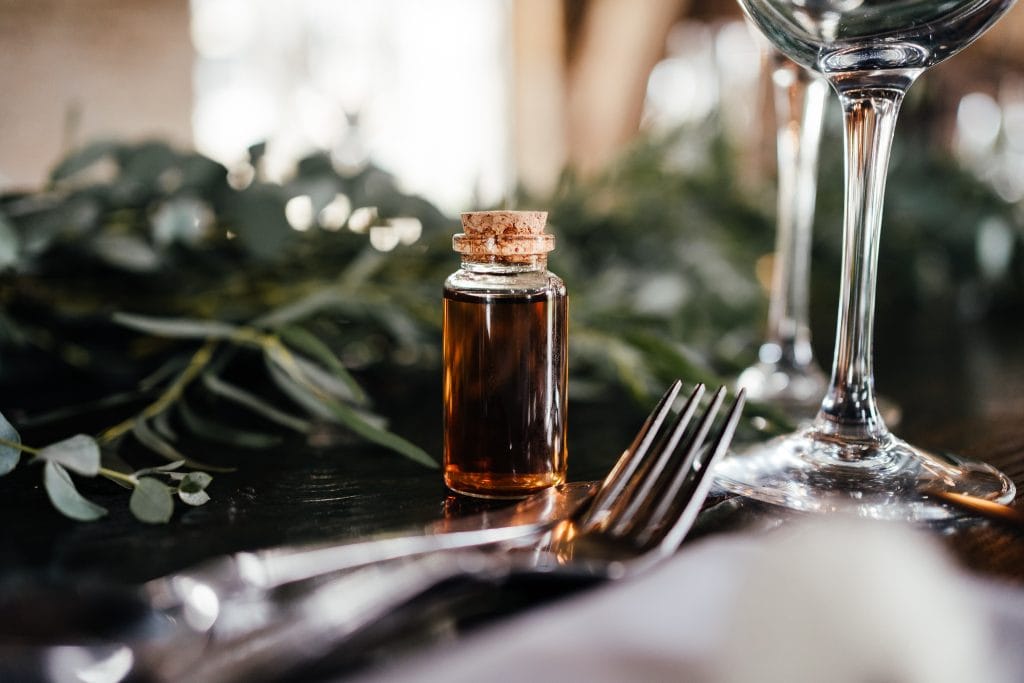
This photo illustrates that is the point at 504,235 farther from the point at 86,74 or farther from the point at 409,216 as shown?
the point at 86,74

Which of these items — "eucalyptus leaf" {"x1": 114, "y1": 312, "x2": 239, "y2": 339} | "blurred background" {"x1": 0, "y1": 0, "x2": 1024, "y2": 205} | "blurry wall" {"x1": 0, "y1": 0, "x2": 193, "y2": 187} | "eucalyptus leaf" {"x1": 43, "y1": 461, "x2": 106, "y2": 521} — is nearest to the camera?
"eucalyptus leaf" {"x1": 43, "y1": 461, "x2": 106, "y2": 521}

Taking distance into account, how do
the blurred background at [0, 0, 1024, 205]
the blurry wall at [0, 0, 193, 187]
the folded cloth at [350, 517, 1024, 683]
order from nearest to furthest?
the folded cloth at [350, 517, 1024, 683], the blurred background at [0, 0, 1024, 205], the blurry wall at [0, 0, 193, 187]

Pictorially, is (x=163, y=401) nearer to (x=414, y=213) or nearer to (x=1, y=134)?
(x=414, y=213)

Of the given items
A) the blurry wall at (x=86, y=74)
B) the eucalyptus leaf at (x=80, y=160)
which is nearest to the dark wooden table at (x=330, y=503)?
the eucalyptus leaf at (x=80, y=160)

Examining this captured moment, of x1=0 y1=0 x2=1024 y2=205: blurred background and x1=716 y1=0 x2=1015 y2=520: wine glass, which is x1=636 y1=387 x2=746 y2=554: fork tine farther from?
x1=0 y1=0 x2=1024 y2=205: blurred background

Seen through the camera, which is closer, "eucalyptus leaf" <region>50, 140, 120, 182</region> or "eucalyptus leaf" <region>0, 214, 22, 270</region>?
"eucalyptus leaf" <region>0, 214, 22, 270</region>

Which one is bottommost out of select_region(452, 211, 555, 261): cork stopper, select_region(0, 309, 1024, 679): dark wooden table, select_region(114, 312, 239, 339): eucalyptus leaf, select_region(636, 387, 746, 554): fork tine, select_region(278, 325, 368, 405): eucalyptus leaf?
select_region(0, 309, 1024, 679): dark wooden table

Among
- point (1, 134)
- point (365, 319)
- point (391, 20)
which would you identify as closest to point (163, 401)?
point (365, 319)

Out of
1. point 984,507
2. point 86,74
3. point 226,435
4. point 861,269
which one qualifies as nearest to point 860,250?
point 861,269

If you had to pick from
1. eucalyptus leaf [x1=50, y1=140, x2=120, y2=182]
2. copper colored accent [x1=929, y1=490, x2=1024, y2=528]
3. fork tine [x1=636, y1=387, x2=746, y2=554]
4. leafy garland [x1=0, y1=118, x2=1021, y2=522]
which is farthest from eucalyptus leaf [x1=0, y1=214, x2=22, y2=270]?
copper colored accent [x1=929, y1=490, x2=1024, y2=528]
